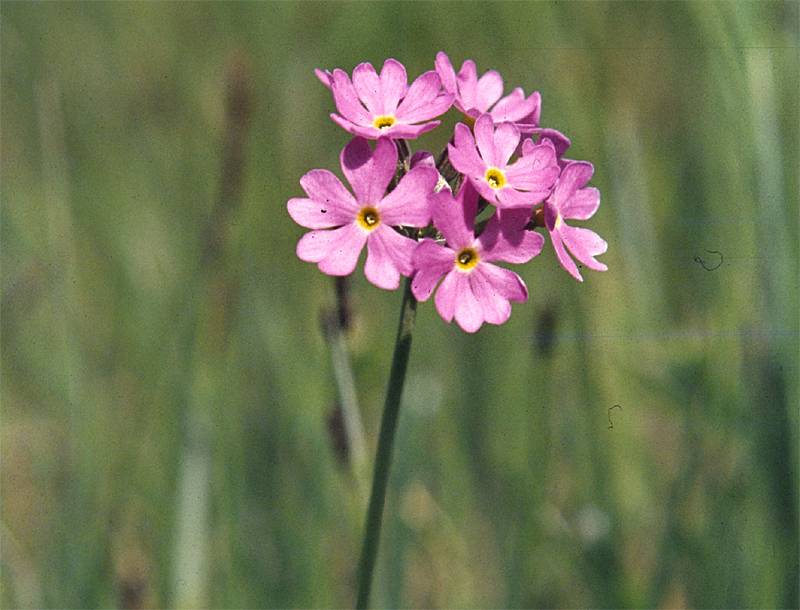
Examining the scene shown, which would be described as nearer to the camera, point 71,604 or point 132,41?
point 71,604

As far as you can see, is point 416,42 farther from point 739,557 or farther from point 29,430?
point 739,557

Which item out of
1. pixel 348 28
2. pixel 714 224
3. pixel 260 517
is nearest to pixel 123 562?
pixel 260 517

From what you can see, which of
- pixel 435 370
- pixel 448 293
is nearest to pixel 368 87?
pixel 448 293

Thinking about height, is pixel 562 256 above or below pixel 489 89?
below

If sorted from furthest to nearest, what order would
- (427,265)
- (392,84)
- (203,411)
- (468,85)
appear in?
(203,411) → (468,85) → (392,84) → (427,265)

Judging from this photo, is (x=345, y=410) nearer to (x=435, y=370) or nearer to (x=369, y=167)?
(x=369, y=167)

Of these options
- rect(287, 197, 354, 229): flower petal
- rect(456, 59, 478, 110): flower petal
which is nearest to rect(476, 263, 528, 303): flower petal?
rect(287, 197, 354, 229): flower petal

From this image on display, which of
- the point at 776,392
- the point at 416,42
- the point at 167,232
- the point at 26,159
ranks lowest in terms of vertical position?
the point at 776,392
